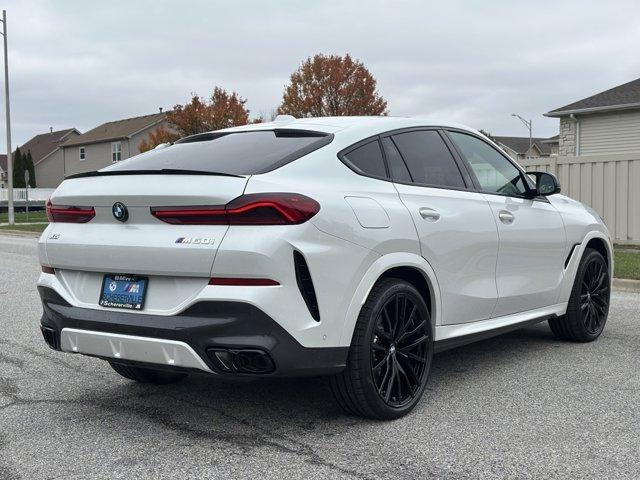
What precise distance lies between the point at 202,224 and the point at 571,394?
2.55 metres

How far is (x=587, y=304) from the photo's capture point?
20.3 feet

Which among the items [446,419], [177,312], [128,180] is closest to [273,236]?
[177,312]

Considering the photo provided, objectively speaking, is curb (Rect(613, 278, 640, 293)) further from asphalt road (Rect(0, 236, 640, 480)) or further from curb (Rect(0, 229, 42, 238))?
curb (Rect(0, 229, 42, 238))

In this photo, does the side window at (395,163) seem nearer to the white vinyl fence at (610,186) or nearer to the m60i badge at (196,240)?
the m60i badge at (196,240)

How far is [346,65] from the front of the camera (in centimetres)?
3825

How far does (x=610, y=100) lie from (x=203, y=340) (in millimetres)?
23551

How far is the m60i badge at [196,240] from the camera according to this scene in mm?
3545

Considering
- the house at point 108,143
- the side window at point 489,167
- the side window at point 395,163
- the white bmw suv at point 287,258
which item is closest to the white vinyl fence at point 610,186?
the side window at point 489,167

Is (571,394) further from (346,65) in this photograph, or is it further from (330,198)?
(346,65)

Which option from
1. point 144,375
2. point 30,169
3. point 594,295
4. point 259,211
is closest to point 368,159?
point 259,211

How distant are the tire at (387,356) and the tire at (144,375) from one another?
1418 mm

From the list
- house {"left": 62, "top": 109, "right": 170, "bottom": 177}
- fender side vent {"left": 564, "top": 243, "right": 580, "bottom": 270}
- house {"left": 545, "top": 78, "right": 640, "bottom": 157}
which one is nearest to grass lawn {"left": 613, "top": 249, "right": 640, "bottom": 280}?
fender side vent {"left": 564, "top": 243, "right": 580, "bottom": 270}

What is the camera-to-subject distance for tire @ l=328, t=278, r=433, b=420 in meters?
3.86

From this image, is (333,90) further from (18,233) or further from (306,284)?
(306,284)
